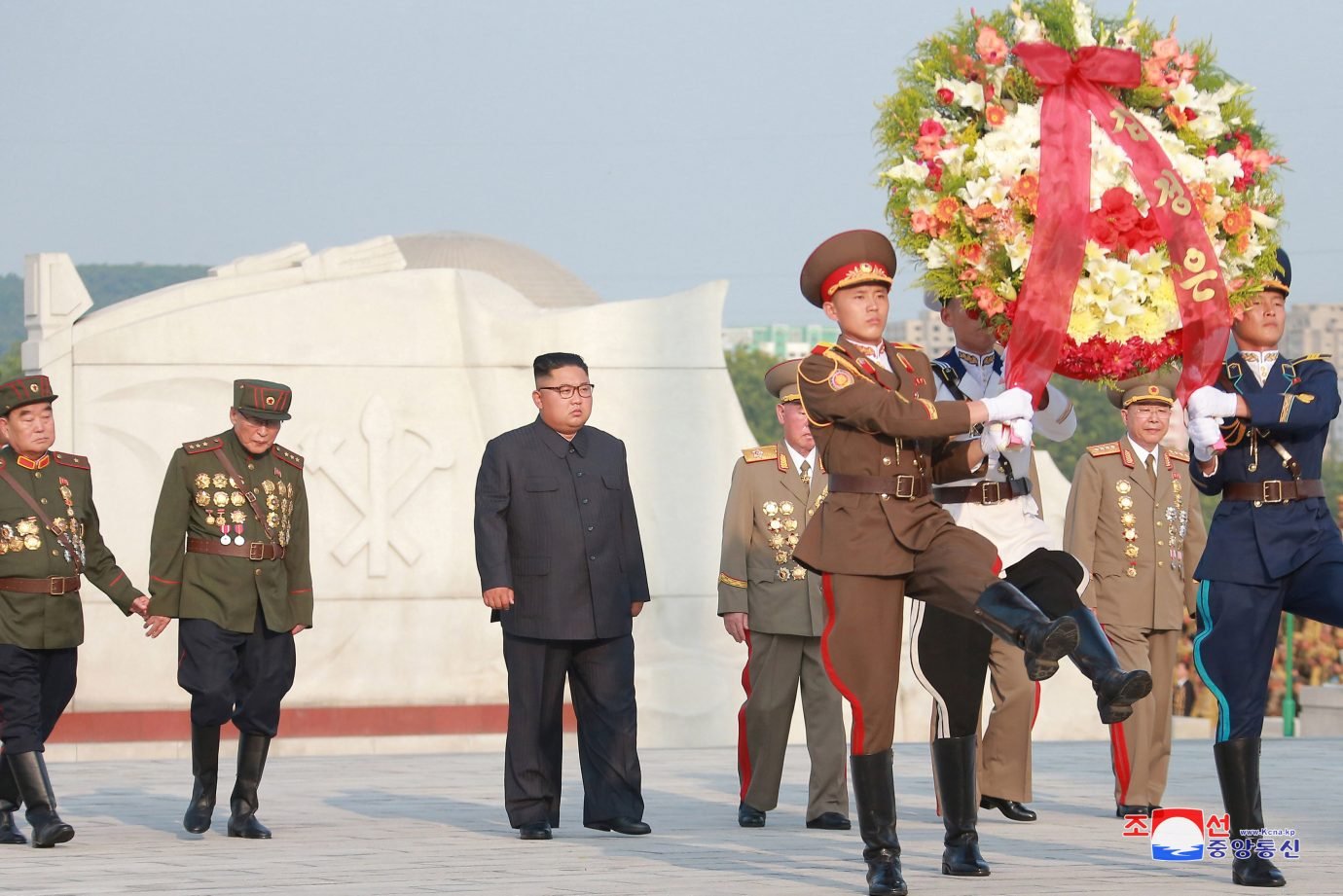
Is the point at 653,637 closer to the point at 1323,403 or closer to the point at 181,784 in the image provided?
the point at 181,784

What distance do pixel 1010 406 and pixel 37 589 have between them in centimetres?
389

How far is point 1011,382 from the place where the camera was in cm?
575

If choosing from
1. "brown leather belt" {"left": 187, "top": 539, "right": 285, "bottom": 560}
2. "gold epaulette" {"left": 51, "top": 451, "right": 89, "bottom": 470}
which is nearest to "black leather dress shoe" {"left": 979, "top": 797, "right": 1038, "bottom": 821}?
"brown leather belt" {"left": 187, "top": 539, "right": 285, "bottom": 560}

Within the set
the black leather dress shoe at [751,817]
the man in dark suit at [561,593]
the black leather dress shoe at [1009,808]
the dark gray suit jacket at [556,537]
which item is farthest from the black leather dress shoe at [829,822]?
the dark gray suit jacket at [556,537]

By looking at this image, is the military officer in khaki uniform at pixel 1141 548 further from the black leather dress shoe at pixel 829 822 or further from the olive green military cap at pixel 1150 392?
the black leather dress shoe at pixel 829 822

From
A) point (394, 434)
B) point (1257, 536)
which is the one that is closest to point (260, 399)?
point (1257, 536)

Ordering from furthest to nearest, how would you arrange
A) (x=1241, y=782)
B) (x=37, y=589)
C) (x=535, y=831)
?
(x=37, y=589), (x=535, y=831), (x=1241, y=782)

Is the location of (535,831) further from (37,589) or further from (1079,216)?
(1079,216)

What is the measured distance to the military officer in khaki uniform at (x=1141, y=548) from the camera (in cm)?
845

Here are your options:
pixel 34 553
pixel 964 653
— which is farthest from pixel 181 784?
pixel 964 653

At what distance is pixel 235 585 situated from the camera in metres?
7.77

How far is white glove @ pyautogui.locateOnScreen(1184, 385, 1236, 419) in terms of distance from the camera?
5781 mm

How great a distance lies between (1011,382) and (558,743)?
2.80 meters

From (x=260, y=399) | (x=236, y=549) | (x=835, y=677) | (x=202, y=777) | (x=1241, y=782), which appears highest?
(x=260, y=399)
